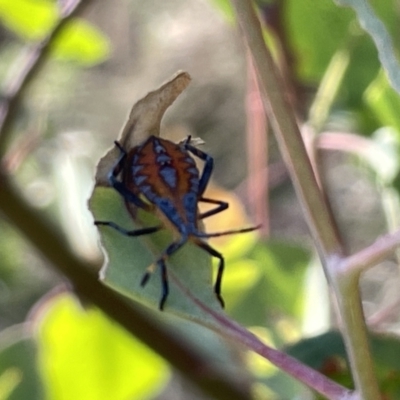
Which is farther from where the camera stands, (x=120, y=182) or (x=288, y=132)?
(x=120, y=182)

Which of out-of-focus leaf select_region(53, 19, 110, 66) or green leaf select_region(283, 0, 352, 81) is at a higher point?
out-of-focus leaf select_region(53, 19, 110, 66)

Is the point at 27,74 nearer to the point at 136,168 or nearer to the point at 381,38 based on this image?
the point at 136,168

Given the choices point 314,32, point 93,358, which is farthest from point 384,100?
point 93,358

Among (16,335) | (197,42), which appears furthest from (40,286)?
(197,42)

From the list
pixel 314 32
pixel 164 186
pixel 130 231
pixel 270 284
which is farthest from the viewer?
pixel 270 284

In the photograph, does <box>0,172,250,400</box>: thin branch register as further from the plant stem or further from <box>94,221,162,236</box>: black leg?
the plant stem

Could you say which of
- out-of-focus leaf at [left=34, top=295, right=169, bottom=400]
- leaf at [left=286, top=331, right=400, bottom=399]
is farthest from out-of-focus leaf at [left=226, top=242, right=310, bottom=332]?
leaf at [left=286, top=331, right=400, bottom=399]

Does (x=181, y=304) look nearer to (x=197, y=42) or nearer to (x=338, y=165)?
(x=338, y=165)

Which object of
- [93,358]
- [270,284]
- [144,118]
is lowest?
[270,284]

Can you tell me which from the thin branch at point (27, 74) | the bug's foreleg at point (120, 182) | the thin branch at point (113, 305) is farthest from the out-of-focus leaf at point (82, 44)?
the bug's foreleg at point (120, 182)
